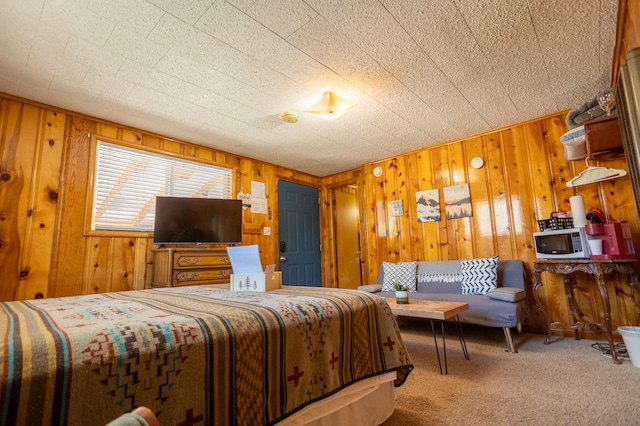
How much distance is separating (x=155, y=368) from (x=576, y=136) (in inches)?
142

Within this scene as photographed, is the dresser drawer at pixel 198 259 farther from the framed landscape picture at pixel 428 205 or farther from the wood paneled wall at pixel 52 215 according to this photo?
the framed landscape picture at pixel 428 205

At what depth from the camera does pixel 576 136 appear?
2.78m

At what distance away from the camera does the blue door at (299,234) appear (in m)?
4.74

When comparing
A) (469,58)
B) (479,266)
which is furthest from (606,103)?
(479,266)

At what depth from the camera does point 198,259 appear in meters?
3.11

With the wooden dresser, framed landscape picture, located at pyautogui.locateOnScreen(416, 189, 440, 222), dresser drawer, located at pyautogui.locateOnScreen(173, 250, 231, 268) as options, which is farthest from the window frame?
framed landscape picture, located at pyautogui.locateOnScreen(416, 189, 440, 222)

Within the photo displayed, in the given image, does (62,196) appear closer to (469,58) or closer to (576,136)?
(469,58)

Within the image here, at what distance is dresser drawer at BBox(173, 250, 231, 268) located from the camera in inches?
116

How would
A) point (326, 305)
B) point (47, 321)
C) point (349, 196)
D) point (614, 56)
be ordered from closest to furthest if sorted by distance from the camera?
point (47, 321)
point (326, 305)
point (614, 56)
point (349, 196)

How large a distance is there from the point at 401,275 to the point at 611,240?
200 cm

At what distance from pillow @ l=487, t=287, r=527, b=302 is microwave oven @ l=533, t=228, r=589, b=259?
0.45 m

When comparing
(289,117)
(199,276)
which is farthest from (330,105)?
(199,276)

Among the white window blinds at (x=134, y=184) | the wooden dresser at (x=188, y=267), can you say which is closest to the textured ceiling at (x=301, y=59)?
the white window blinds at (x=134, y=184)

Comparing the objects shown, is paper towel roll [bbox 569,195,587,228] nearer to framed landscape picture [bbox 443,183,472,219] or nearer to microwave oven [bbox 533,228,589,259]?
microwave oven [bbox 533,228,589,259]
